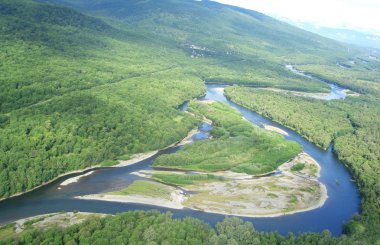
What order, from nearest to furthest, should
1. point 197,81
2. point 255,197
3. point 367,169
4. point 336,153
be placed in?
point 255,197 → point 367,169 → point 336,153 → point 197,81

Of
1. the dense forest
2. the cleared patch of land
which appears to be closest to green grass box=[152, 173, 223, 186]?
the cleared patch of land

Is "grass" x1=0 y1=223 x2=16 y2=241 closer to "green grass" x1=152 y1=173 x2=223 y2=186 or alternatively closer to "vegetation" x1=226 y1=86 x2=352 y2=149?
"green grass" x1=152 y1=173 x2=223 y2=186

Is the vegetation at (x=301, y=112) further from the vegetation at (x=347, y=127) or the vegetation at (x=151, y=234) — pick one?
the vegetation at (x=151, y=234)

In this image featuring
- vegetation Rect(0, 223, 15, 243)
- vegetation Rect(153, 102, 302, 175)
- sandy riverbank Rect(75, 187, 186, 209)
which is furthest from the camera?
vegetation Rect(153, 102, 302, 175)

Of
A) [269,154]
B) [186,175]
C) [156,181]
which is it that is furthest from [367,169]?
[156,181]

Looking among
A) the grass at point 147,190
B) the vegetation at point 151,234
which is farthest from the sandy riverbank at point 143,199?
the vegetation at point 151,234

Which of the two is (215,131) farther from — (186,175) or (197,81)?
(197,81)
